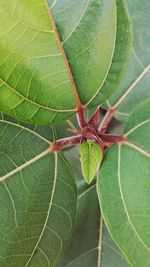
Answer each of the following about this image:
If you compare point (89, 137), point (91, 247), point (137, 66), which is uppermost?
point (137, 66)

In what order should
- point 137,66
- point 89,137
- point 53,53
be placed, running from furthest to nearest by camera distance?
point 137,66
point 89,137
point 53,53

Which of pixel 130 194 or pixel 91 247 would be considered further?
pixel 91 247

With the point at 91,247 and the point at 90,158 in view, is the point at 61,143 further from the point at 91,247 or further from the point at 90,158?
the point at 91,247

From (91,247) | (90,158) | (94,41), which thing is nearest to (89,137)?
(90,158)

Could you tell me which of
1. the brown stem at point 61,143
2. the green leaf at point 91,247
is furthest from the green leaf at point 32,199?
the green leaf at point 91,247

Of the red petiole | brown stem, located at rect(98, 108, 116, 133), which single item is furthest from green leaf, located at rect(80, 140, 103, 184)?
brown stem, located at rect(98, 108, 116, 133)

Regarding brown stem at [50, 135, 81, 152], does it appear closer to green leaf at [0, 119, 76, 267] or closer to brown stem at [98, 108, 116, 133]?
green leaf at [0, 119, 76, 267]

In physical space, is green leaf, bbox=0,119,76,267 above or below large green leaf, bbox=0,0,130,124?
below

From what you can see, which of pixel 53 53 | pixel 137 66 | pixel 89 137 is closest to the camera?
pixel 53 53
